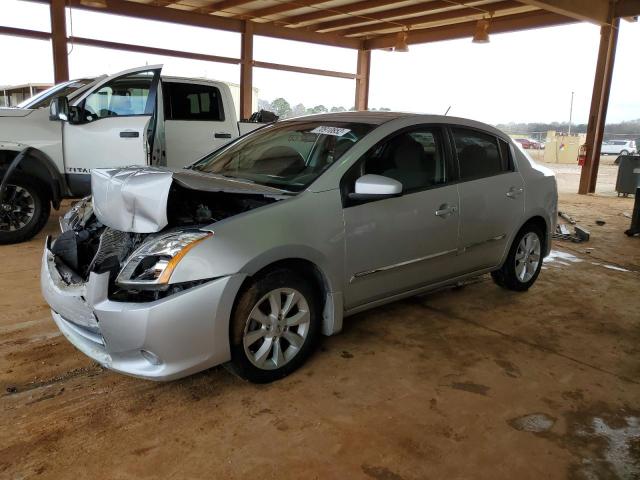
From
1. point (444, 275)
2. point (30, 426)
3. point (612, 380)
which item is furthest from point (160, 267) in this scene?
point (612, 380)

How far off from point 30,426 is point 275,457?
118 centimetres

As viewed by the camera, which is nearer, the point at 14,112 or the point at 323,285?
the point at 323,285

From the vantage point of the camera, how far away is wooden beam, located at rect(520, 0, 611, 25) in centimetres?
927

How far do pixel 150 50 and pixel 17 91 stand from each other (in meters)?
3.03

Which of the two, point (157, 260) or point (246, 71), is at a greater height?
point (246, 71)

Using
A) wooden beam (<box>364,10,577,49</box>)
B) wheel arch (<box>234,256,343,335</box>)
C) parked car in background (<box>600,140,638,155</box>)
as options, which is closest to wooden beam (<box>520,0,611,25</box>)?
wooden beam (<box>364,10,577,49</box>)

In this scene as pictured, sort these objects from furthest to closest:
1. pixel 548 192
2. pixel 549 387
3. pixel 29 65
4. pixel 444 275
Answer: pixel 29 65
pixel 548 192
pixel 444 275
pixel 549 387

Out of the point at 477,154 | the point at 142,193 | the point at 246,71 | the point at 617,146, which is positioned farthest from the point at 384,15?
the point at 617,146

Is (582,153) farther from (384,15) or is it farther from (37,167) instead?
(37,167)

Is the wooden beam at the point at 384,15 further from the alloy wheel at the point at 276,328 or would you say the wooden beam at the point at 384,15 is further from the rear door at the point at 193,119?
the alloy wheel at the point at 276,328

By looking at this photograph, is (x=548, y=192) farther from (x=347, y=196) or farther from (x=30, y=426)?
(x=30, y=426)

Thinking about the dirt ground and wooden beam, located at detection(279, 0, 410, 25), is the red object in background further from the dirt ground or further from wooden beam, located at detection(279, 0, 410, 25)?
the dirt ground

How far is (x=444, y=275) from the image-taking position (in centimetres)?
376

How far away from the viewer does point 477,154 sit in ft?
13.0
